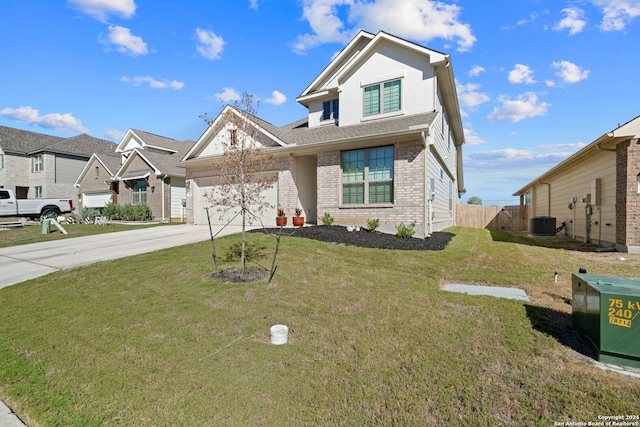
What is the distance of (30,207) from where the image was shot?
17.2 meters

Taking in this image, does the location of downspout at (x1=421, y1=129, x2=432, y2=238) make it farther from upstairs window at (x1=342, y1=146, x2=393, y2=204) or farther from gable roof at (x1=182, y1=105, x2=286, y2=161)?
gable roof at (x1=182, y1=105, x2=286, y2=161)

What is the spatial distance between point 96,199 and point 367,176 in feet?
81.2

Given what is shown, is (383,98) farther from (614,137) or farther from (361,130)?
(614,137)

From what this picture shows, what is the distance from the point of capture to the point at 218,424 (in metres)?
2.30

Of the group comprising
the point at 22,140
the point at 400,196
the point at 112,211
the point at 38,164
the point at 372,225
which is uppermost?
the point at 22,140

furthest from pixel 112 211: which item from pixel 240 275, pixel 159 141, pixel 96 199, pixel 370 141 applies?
pixel 240 275

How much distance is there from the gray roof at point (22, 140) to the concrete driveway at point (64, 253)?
26.0m

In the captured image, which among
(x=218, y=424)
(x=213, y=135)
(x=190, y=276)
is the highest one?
(x=213, y=135)

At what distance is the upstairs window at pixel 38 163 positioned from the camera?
1089 inches

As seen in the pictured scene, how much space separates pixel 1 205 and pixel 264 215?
48.0 ft

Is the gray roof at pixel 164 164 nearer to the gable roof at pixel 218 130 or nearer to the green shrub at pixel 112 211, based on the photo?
the green shrub at pixel 112 211

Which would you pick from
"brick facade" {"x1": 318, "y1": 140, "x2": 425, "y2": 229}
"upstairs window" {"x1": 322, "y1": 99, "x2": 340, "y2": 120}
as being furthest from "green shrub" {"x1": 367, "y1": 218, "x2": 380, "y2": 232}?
"upstairs window" {"x1": 322, "y1": 99, "x2": 340, "y2": 120}

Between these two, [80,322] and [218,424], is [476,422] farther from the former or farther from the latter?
[80,322]

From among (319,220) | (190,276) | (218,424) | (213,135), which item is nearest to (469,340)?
(218,424)
